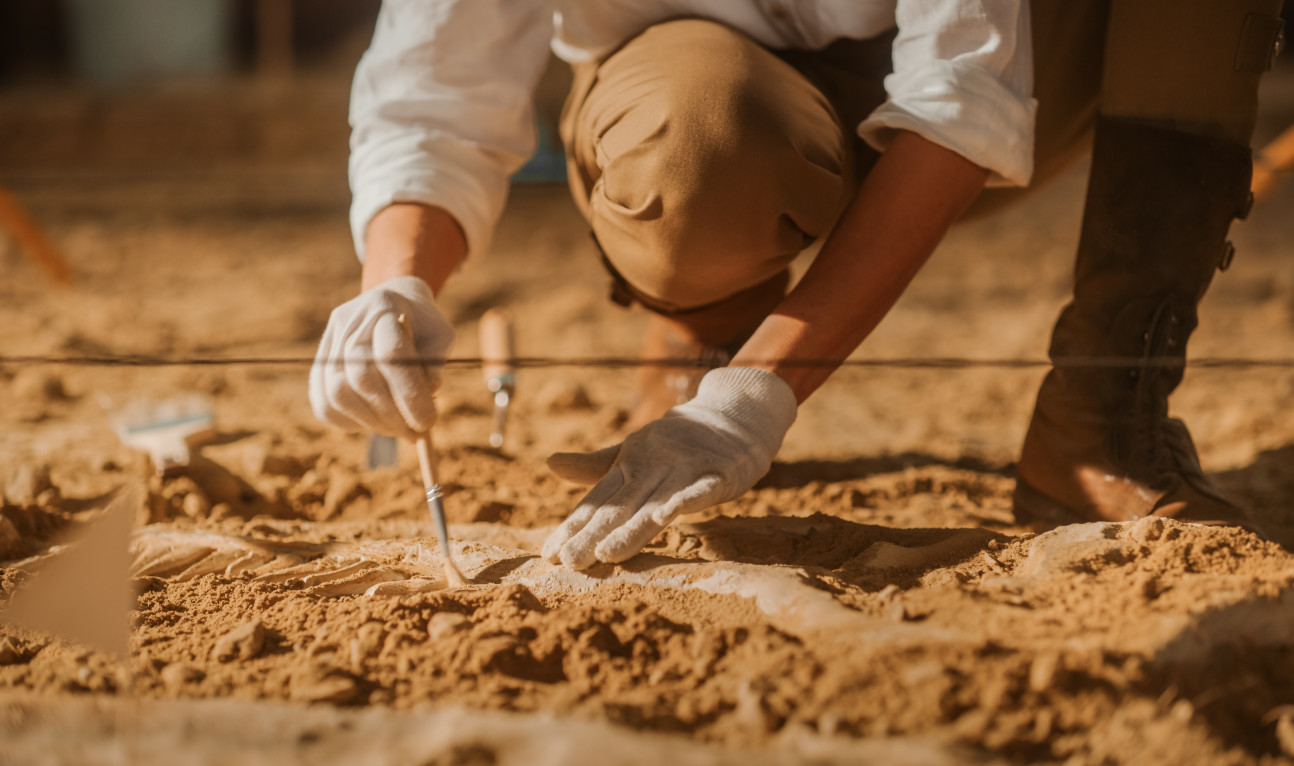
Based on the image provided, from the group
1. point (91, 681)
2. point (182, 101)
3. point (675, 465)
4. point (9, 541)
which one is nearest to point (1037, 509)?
point (675, 465)

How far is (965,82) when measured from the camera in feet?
4.09

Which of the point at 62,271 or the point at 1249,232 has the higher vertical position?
the point at 1249,232

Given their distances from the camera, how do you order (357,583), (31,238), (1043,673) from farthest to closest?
(31,238)
(357,583)
(1043,673)

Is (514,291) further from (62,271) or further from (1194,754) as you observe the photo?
(1194,754)

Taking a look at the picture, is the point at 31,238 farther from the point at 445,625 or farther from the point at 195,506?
the point at 445,625

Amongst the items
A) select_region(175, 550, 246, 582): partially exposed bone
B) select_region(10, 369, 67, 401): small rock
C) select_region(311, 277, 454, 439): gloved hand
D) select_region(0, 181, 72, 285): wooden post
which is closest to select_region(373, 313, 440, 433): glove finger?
select_region(311, 277, 454, 439): gloved hand

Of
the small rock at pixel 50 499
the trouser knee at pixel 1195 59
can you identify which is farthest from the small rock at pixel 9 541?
the trouser knee at pixel 1195 59

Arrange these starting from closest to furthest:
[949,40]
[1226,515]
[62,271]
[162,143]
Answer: [949,40] < [1226,515] < [62,271] < [162,143]

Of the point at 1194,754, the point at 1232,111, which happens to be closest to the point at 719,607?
the point at 1194,754

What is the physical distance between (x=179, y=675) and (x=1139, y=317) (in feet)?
4.17

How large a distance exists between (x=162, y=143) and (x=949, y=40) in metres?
4.98

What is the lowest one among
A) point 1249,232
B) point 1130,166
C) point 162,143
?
point 162,143

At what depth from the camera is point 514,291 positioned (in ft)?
10.6

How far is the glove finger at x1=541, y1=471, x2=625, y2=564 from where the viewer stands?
3.83 feet
